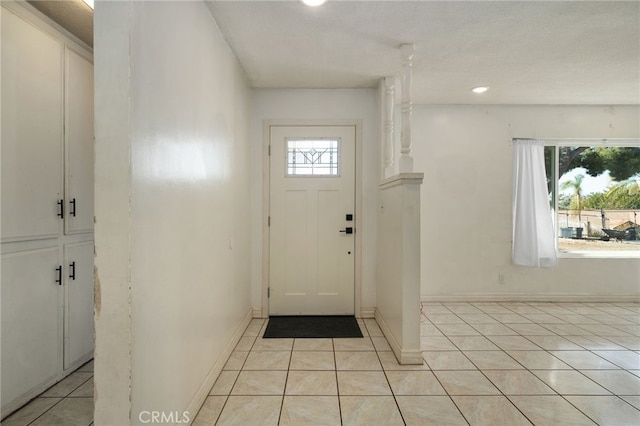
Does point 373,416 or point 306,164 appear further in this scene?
point 306,164

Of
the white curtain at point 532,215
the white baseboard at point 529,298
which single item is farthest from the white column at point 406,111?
the white curtain at point 532,215

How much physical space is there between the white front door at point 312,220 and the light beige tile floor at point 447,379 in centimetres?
51

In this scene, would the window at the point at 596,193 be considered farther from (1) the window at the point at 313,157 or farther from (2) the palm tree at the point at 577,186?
(1) the window at the point at 313,157

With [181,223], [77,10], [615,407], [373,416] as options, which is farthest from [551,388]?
[77,10]

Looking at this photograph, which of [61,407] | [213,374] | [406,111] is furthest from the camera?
[406,111]

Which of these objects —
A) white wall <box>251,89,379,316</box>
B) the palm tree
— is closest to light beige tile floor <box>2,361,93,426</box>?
white wall <box>251,89,379,316</box>

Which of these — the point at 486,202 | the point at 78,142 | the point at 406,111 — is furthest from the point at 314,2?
the point at 486,202

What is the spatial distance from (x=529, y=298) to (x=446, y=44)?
10.7 ft

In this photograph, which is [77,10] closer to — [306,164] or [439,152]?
[306,164]

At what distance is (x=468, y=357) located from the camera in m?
2.53

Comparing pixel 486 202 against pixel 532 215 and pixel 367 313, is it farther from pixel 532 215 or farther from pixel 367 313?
pixel 367 313

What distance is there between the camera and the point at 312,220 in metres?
3.52

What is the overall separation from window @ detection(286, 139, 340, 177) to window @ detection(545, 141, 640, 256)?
2851 mm

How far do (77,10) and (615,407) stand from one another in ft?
13.5
